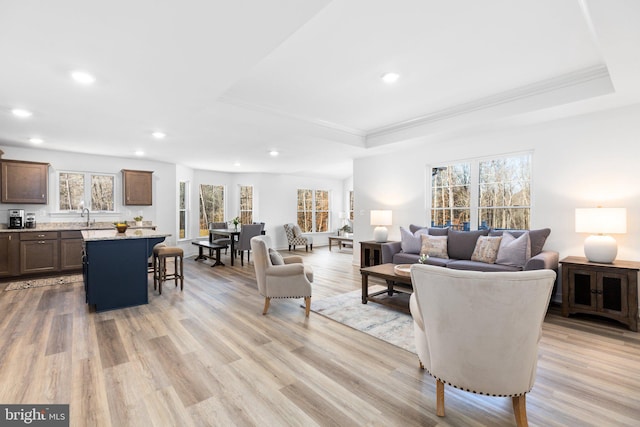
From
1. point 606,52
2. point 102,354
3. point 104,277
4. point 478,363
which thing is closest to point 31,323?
point 104,277

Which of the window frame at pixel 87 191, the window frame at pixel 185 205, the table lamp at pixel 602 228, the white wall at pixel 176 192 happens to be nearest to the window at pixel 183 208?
the window frame at pixel 185 205

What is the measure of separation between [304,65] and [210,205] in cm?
690

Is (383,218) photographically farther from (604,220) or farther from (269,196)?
(269,196)

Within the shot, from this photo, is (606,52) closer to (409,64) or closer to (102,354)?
(409,64)

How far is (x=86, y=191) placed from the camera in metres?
6.29

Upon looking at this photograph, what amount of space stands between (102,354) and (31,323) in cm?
143

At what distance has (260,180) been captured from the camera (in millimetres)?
9305

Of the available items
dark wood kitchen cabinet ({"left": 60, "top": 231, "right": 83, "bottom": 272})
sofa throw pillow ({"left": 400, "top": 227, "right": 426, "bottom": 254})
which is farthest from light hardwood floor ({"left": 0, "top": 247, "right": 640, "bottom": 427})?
dark wood kitchen cabinet ({"left": 60, "top": 231, "right": 83, "bottom": 272})

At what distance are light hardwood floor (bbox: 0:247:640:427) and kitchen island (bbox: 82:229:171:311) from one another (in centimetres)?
26

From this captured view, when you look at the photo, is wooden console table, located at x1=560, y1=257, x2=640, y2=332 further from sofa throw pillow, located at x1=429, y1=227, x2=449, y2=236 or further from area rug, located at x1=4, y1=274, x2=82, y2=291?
area rug, located at x1=4, y1=274, x2=82, y2=291

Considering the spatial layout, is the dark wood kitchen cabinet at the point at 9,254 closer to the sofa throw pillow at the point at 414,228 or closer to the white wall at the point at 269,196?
the white wall at the point at 269,196

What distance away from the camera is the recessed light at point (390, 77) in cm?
310

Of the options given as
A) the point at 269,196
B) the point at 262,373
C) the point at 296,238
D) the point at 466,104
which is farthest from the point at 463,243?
the point at 269,196

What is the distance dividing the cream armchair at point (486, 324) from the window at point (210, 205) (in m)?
7.98
